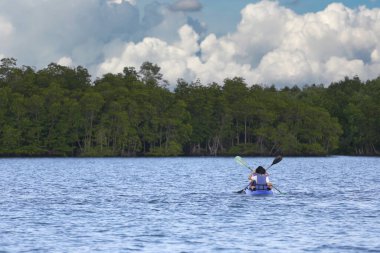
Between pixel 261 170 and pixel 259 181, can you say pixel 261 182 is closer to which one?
pixel 259 181

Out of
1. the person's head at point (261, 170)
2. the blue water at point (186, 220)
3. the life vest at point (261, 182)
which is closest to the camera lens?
the blue water at point (186, 220)

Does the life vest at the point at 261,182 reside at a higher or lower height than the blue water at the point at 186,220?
higher

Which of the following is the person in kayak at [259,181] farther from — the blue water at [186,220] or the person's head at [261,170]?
the blue water at [186,220]

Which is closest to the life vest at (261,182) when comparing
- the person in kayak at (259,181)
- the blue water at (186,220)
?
the person in kayak at (259,181)

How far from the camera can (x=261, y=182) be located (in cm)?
6009

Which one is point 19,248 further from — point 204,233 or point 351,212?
point 351,212

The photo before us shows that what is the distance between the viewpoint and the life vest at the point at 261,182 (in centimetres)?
5989

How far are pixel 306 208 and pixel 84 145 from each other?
5749 inches

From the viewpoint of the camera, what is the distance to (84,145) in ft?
634

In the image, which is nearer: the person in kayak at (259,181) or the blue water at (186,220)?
the blue water at (186,220)

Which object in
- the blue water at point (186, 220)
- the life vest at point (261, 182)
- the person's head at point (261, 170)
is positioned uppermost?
the person's head at point (261, 170)

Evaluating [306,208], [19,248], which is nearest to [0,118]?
[306,208]

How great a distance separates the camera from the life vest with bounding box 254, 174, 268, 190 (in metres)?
59.9

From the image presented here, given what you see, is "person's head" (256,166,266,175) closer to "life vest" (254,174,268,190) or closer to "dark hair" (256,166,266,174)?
"dark hair" (256,166,266,174)
